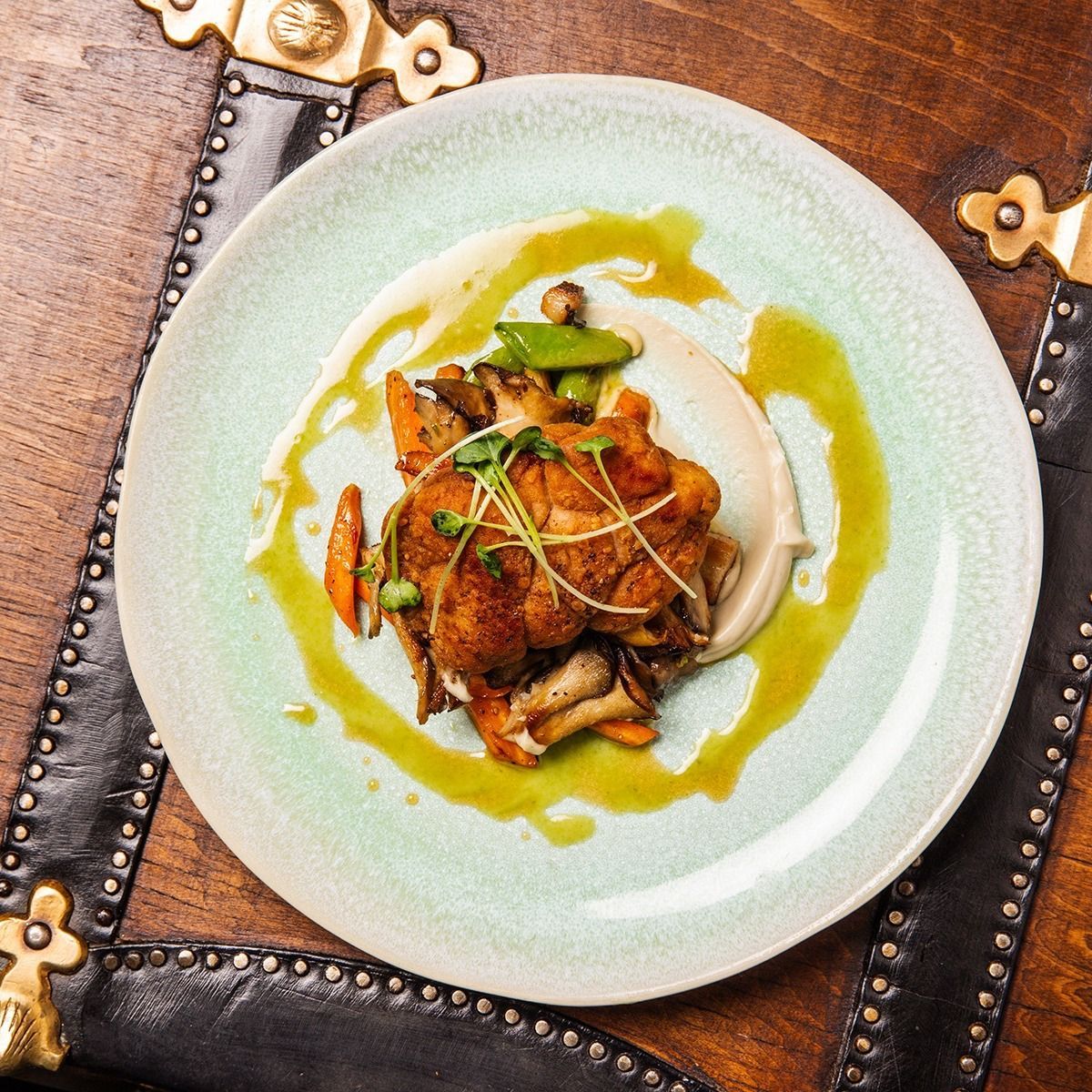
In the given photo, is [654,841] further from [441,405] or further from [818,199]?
[818,199]

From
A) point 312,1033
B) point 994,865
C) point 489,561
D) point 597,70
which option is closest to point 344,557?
point 489,561

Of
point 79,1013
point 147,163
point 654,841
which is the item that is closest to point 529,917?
point 654,841

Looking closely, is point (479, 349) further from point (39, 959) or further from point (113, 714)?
point (39, 959)

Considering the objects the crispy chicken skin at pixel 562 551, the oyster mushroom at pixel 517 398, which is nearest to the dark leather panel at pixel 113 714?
the oyster mushroom at pixel 517 398

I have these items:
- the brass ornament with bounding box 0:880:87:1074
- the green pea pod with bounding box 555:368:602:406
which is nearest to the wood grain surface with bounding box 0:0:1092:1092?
the brass ornament with bounding box 0:880:87:1074

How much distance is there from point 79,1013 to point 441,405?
235 centimetres

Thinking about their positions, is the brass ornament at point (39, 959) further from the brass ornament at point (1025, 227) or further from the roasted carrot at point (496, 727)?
the brass ornament at point (1025, 227)

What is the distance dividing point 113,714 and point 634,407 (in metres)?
2.00

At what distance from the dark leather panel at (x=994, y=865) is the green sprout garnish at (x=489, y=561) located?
1.69 m

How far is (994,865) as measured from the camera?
298cm

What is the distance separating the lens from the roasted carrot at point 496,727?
2906mm

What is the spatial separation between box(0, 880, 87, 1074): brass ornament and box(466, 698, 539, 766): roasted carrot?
1.53 meters

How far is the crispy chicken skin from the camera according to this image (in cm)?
251

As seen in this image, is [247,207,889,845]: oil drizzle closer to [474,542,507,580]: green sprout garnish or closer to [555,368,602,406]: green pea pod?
[555,368,602,406]: green pea pod
